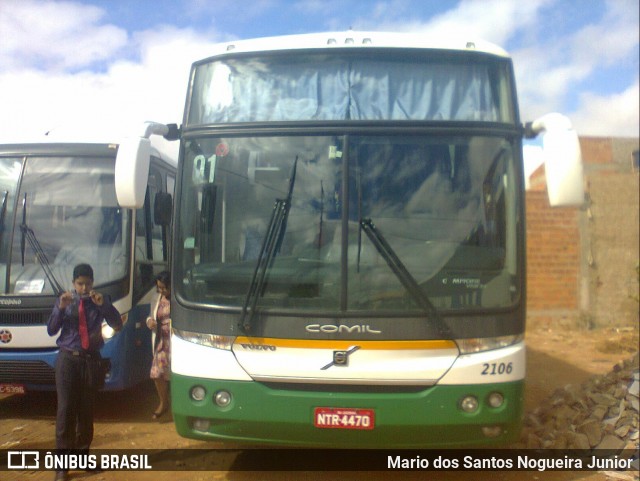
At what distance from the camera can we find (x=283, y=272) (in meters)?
4.55

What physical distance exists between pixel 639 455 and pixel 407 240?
9.57 feet

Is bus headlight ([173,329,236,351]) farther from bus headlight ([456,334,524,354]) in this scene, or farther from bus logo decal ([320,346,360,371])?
bus headlight ([456,334,524,354])

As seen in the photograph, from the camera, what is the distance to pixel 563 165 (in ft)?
14.6

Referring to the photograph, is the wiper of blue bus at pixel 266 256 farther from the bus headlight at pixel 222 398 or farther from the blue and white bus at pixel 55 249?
the blue and white bus at pixel 55 249

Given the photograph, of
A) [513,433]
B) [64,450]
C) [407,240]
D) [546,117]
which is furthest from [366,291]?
[64,450]

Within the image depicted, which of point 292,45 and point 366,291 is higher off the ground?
point 292,45

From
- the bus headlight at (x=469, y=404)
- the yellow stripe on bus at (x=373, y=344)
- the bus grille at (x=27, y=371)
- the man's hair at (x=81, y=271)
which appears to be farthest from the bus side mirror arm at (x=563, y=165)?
the bus grille at (x=27, y=371)

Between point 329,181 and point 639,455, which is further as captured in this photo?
point 639,455

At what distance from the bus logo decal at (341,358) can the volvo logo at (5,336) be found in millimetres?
3819

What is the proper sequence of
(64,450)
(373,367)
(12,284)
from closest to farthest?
(373,367) < (64,450) < (12,284)

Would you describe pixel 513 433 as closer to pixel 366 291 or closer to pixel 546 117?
pixel 366 291

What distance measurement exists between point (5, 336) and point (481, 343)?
→ 4730mm

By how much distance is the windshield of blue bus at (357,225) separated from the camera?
451 centimetres

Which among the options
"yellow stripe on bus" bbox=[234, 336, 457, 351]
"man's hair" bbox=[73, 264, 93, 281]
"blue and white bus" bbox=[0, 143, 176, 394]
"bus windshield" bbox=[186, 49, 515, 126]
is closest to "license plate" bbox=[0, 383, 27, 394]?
"blue and white bus" bbox=[0, 143, 176, 394]
